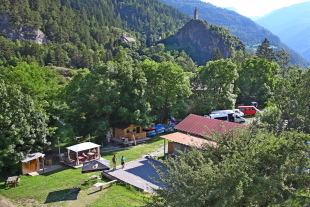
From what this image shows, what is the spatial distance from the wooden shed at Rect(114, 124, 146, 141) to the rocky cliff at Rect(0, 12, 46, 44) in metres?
119

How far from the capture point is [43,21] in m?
144

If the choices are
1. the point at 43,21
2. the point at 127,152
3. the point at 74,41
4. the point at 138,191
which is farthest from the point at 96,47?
the point at 138,191

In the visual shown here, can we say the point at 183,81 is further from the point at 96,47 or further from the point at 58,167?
the point at 96,47

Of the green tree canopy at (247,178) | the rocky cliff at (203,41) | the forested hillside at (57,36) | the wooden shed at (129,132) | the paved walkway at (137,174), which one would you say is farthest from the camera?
the rocky cliff at (203,41)

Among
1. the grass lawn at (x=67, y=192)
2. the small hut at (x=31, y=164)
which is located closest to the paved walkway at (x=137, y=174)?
the grass lawn at (x=67, y=192)

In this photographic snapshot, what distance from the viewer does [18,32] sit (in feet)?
426

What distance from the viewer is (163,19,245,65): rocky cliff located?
142125 millimetres

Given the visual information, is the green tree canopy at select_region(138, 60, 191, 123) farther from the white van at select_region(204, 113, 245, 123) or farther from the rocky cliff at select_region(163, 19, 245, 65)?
the rocky cliff at select_region(163, 19, 245, 65)

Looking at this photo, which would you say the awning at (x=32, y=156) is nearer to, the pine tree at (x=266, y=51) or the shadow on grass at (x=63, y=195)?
the shadow on grass at (x=63, y=195)

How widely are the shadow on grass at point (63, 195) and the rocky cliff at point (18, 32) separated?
5136 inches

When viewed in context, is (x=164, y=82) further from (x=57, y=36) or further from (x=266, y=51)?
(x=57, y=36)

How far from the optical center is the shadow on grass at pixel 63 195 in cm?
1664

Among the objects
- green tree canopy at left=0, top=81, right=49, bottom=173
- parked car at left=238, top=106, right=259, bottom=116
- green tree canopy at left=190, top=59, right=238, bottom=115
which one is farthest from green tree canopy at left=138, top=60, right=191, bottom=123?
green tree canopy at left=0, top=81, right=49, bottom=173

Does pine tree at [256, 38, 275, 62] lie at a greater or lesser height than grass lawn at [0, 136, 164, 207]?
greater
